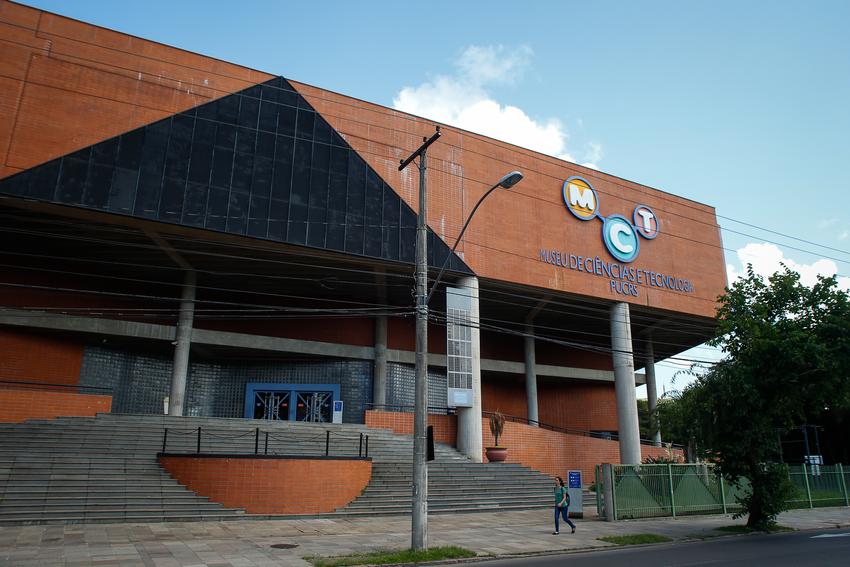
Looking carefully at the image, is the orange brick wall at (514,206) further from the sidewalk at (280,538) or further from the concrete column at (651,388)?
the sidewalk at (280,538)

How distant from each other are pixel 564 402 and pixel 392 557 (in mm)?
33863

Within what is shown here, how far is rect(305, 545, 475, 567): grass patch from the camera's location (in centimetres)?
1128

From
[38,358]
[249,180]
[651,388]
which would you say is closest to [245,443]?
[249,180]

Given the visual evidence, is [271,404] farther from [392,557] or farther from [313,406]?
[392,557]

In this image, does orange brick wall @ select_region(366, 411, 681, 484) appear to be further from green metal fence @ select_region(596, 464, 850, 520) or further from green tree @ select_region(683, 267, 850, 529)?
green tree @ select_region(683, 267, 850, 529)

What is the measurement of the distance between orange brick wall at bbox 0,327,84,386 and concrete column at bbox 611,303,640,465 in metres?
27.4

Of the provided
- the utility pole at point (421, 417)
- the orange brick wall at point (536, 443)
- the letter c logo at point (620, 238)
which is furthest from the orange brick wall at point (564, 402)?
the utility pole at point (421, 417)

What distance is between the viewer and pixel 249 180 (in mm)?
23672

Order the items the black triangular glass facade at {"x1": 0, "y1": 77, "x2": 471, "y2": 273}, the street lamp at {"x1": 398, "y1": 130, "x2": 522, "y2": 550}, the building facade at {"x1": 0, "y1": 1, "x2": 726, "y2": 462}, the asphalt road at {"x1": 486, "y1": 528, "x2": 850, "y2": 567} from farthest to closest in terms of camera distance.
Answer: the building facade at {"x1": 0, "y1": 1, "x2": 726, "y2": 462}, the black triangular glass facade at {"x1": 0, "y1": 77, "x2": 471, "y2": 273}, the street lamp at {"x1": 398, "y1": 130, "x2": 522, "y2": 550}, the asphalt road at {"x1": 486, "y1": 528, "x2": 850, "y2": 567}

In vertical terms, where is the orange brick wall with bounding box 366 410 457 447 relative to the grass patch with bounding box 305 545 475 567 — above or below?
above

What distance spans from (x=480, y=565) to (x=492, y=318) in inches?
1037

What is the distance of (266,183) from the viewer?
23.9 metres

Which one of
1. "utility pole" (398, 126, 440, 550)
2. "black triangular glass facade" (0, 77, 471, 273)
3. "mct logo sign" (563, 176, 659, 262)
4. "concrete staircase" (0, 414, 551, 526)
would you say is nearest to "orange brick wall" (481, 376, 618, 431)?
"mct logo sign" (563, 176, 659, 262)

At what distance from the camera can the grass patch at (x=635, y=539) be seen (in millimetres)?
14953
